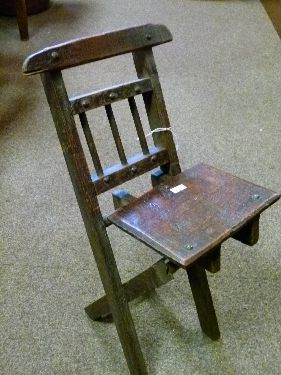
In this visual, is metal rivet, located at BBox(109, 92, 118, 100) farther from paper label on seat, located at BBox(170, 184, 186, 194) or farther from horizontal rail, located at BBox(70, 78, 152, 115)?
paper label on seat, located at BBox(170, 184, 186, 194)

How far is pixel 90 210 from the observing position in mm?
948

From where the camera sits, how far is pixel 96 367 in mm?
1150

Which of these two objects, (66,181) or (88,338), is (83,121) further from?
(66,181)

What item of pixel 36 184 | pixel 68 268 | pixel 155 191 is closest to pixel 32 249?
pixel 68 268

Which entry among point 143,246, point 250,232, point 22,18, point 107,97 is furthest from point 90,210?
point 22,18

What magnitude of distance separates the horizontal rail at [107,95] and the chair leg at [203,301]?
0.43m

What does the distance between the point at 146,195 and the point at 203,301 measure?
32cm

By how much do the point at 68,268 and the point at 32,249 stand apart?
0.16 metres

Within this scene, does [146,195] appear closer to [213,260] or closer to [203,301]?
[213,260]

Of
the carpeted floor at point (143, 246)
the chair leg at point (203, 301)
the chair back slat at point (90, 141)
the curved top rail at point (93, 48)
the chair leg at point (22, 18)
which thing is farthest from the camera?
the chair leg at point (22, 18)

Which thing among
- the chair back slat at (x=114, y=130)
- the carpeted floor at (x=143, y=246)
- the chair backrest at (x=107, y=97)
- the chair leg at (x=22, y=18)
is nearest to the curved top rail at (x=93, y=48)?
the chair backrest at (x=107, y=97)

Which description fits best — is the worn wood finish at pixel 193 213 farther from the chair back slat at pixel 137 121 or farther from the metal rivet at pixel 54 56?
the metal rivet at pixel 54 56

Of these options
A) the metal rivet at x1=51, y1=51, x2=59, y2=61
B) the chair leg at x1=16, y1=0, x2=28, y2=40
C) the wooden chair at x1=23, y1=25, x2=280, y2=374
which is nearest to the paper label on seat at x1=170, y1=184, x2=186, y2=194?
the wooden chair at x1=23, y1=25, x2=280, y2=374

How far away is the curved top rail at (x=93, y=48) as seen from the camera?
83cm
